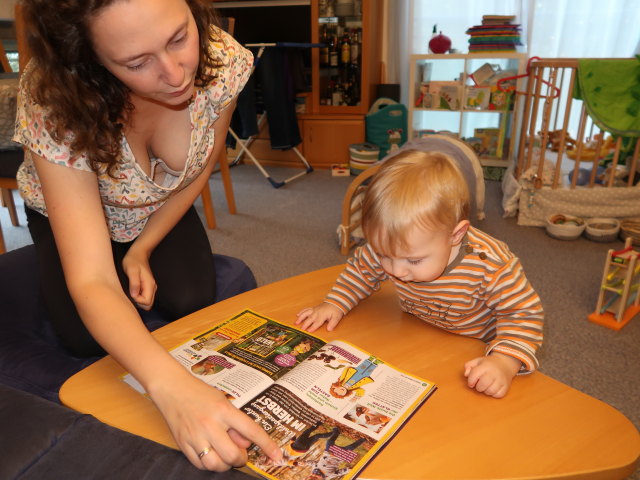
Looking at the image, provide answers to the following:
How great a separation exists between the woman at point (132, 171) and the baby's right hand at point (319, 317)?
0.29 m

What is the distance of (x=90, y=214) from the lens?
34.0 inches

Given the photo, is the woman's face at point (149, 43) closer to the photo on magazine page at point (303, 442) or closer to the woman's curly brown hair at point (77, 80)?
the woman's curly brown hair at point (77, 80)

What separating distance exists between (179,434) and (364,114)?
3.06 meters

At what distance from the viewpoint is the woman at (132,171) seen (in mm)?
655

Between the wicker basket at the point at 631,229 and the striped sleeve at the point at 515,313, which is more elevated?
the striped sleeve at the point at 515,313

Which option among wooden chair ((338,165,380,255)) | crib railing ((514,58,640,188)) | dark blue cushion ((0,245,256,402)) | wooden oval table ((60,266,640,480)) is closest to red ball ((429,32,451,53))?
crib railing ((514,58,640,188))

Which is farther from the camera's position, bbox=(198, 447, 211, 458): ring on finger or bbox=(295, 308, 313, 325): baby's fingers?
bbox=(295, 308, 313, 325): baby's fingers

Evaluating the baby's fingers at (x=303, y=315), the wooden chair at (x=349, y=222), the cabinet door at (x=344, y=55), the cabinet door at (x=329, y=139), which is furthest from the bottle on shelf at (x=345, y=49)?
the baby's fingers at (x=303, y=315)

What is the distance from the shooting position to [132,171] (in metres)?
1.02

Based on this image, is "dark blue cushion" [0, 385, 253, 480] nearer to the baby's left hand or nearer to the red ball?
the baby's left hand

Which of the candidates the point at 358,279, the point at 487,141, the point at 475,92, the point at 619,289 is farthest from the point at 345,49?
the point at 358,279

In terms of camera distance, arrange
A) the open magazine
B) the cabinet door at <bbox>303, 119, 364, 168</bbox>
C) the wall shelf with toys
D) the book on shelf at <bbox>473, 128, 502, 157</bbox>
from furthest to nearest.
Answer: the cabinet door at <bbox>303, 119, 364, 168</bbox> < the book on shelf at <bbox>473, 128, 502, 157</bbox> < the wall shelf with toys < the open magazine

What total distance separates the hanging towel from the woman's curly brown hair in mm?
1858

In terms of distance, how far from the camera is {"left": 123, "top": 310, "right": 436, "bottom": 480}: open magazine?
61 centimetres
